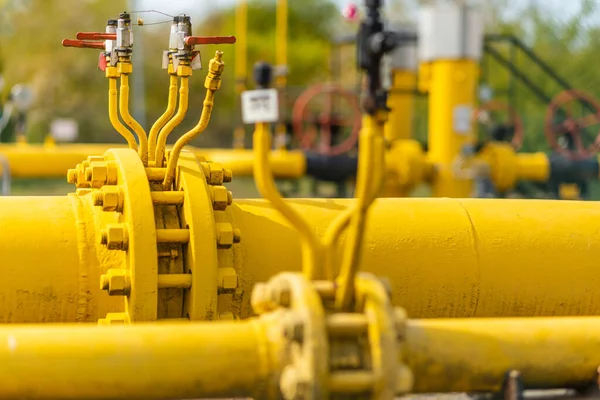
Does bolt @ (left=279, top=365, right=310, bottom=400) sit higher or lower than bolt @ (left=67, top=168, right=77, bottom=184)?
lower

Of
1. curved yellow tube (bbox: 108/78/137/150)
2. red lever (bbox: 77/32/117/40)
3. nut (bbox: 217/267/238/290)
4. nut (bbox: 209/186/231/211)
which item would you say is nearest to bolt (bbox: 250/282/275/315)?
nut (bbox: 217/267/238/290)

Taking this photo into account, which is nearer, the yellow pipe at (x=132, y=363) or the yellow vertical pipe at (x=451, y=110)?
the yellow pipe at (x=132, y=363)

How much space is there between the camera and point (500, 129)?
34.0 feet

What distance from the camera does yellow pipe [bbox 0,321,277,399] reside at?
172 cm

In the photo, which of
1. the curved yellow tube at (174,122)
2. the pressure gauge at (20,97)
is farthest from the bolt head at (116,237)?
the pressure gauge at (20,97)

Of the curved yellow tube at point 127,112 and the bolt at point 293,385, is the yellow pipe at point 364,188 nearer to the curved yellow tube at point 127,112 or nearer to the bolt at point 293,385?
the bolt at point 293,385

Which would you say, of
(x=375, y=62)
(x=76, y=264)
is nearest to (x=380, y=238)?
(x=76, y=264)

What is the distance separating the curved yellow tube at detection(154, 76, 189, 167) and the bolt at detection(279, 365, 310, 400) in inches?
37.4

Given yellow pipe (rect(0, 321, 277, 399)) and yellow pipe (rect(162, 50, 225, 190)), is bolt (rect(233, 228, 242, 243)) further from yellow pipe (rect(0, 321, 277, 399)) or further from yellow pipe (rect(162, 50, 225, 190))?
yellow pipe (rect(0, 321, 277, 399))

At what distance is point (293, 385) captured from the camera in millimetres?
1695

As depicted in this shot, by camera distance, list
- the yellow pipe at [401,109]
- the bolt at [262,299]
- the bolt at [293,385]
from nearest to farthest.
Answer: the bolt at [293,385]
the bolt at [262,299]
the yellow pipe at [401,109]

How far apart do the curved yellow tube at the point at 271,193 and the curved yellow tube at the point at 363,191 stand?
7 cm

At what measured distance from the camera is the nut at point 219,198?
8.08ft

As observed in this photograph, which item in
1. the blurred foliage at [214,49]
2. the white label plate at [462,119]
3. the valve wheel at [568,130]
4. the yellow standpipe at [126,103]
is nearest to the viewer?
the yellow standpipe at [126,103]
